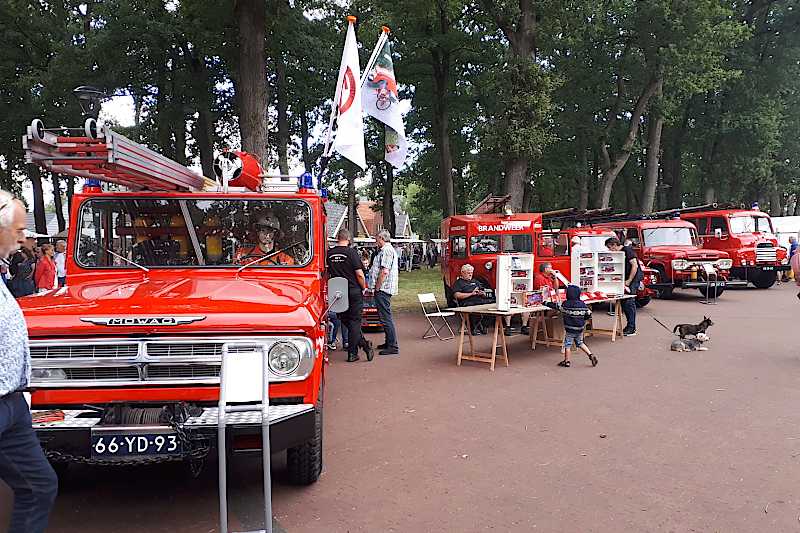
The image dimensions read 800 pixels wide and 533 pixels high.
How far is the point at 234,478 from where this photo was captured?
4.54 metres

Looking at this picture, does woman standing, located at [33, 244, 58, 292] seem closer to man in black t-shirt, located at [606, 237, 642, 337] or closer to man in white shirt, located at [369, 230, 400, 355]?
man in white shirt, located at [369, 230, 400, 355]

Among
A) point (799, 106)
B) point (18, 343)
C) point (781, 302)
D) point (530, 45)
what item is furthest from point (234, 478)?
point (799, 106)

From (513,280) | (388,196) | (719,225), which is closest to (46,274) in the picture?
(513,280)

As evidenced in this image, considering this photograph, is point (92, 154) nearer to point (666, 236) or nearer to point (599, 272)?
point (599, 272)

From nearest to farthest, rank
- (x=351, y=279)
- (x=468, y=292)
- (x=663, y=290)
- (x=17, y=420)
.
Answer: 1. (x=17, y=420)
2. (x=351, y=279)
3. (x=468, y=292)
4. (x=663, y=290)

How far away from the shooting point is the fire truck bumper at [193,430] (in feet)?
11.0

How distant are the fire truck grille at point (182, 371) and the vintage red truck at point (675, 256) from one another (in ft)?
44.9

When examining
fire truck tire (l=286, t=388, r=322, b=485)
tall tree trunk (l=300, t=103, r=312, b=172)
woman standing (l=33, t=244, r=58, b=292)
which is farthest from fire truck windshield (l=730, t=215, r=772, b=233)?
woman standing (l=33, t=244, r=58, b=292)

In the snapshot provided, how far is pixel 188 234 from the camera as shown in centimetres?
495

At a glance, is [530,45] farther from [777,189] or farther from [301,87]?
[777,189]

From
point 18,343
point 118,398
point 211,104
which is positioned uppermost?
point 211,104

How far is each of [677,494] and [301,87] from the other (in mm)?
20681

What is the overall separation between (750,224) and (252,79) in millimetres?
A: 15799

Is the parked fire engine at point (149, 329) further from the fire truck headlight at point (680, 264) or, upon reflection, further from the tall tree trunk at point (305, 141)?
the tall tree trunk at point (305, 141)
